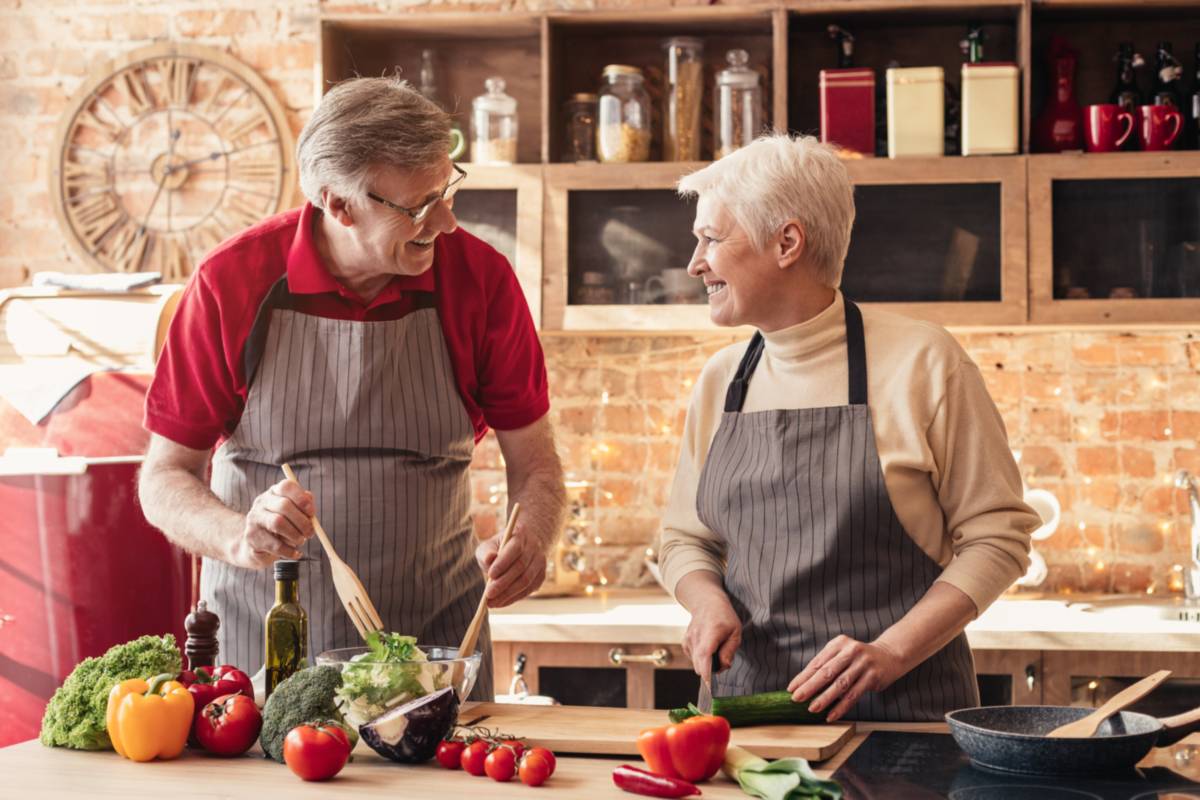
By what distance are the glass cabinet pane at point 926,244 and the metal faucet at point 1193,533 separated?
0.72 m

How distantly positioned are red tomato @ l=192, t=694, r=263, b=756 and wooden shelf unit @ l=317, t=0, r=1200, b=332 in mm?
2000

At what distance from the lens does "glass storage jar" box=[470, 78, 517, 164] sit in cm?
353

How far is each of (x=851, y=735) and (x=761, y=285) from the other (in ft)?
2.24

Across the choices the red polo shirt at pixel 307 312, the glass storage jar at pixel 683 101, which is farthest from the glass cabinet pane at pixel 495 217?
the red polo shirt at pixel 307 312

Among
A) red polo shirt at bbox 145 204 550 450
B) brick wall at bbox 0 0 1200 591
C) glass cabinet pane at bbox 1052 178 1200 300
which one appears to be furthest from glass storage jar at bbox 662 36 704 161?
red polo shirt at bbox 145 204 550 450

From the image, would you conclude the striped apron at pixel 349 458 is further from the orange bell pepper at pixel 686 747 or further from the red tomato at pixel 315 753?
the orange bell pepper at pixel 686 747

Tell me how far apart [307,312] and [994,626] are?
1865mm

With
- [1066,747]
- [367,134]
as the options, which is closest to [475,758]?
[1066,747]

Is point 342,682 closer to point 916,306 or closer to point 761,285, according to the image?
point 761,285

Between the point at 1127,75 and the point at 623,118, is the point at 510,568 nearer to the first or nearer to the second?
the point at 623,118

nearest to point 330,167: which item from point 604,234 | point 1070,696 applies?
point 604,234

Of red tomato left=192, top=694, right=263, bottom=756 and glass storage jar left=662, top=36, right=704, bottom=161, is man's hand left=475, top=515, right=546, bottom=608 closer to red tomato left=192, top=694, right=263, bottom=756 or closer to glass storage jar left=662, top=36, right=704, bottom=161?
red tomato left=192, top=694, right=263, bottom=756

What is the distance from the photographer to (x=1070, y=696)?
9.96 ft

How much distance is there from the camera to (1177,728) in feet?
4.66
